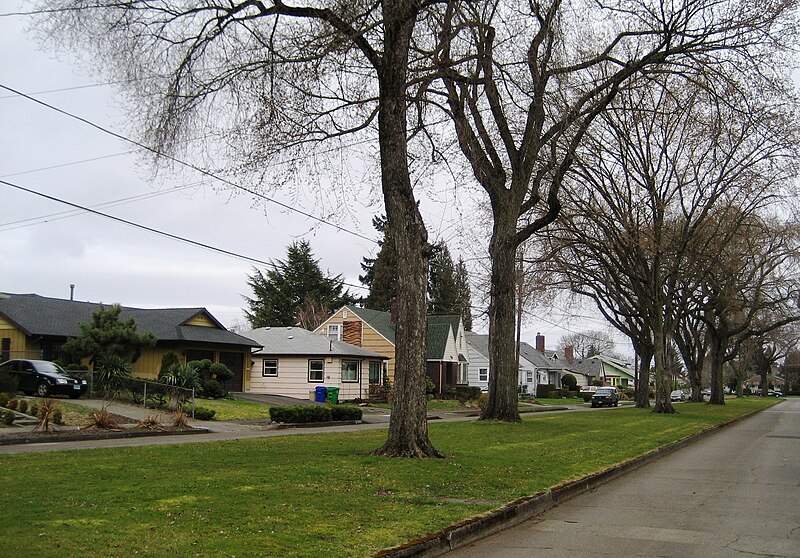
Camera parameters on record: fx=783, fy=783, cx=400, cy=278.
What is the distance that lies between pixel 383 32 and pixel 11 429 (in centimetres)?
1565

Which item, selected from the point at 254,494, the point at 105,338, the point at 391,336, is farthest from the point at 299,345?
the point at 254,494

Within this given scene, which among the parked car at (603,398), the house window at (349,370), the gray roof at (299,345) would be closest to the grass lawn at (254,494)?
the gray roof at (299,345)

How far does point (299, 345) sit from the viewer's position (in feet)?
160

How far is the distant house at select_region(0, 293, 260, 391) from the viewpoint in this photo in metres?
38.0

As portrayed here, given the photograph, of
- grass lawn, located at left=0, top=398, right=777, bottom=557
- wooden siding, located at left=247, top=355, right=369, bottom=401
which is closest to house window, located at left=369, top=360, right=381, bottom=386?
wooden siding, located at left=247, top=355, right=369, bottom=401

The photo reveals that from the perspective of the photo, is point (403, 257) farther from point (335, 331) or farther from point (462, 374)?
point (462, 374)

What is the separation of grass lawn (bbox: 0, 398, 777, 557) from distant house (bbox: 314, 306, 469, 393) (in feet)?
124

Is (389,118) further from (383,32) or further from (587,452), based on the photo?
(587,452)

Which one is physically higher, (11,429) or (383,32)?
(383,32)

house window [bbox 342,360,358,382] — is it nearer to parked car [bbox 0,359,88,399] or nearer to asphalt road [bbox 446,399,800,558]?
parked car [bbox 0,359,88,399]

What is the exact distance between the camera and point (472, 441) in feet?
62.5

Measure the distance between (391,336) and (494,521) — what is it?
4903 cm

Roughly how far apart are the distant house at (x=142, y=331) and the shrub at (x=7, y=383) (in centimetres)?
746

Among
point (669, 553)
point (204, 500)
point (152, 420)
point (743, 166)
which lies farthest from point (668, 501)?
point (743, 166)
